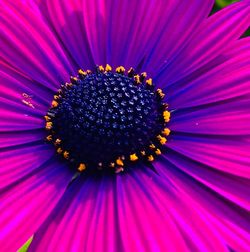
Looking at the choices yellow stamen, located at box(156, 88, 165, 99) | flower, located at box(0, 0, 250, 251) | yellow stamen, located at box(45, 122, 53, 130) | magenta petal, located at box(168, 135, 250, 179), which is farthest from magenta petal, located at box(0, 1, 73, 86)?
magenta petal, located at box(168, 135, 250, 179)

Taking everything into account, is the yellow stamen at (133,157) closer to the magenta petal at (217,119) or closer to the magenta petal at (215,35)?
the magenta petal at (217,119)

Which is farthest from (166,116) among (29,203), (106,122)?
(29,203)

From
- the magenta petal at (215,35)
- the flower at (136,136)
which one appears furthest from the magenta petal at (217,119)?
the magenta petal at (215,35)

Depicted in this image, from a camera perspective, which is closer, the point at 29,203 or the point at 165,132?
the point at 29,203

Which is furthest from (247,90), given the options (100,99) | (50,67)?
(50,67)

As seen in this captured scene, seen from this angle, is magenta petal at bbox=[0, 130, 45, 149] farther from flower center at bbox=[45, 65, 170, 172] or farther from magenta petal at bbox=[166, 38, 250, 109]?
magenta petal at bbox=[166, 38, 250, 109]

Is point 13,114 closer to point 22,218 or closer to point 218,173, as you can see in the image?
point 22,218

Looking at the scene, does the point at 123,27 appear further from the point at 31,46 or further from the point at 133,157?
the point at 133,157
